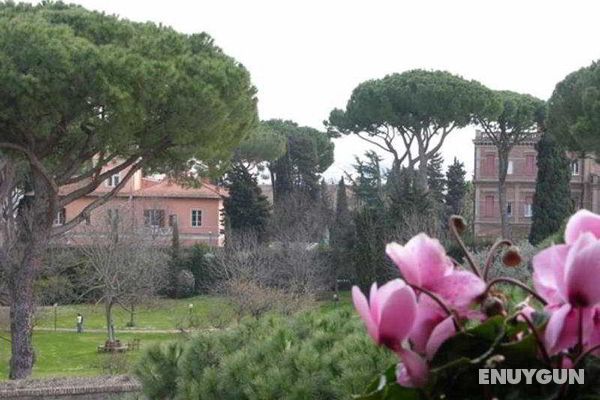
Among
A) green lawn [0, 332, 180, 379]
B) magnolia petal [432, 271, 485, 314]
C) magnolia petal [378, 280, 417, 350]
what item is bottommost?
green lawn [0, 332, 180, 379]

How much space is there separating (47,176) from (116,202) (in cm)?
1679

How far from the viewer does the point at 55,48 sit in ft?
46.7

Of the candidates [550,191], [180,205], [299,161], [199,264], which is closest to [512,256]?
[199,264]

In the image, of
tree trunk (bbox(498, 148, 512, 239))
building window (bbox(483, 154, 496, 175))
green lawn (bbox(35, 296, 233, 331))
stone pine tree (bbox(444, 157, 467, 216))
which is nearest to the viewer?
green lawn (bbox(35, 296, 233, 331))

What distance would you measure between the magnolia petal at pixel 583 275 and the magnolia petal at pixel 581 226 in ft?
0.36

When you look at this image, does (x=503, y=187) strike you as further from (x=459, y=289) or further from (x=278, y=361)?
(x=459, y=289)

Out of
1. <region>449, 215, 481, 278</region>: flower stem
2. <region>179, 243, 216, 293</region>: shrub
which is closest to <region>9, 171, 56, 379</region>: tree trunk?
<region>179, 243, 216, 293</region>: shrub

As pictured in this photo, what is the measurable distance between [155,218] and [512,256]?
109ft

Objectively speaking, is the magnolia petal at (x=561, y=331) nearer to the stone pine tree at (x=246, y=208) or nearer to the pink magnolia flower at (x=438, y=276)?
the pink magnolia flower at (x=438, y=276)

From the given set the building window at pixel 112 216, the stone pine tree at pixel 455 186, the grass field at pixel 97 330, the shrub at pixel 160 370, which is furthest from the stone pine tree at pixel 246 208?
the shrub at pixel 160 370

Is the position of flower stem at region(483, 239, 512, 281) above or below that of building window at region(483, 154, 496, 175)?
A: below

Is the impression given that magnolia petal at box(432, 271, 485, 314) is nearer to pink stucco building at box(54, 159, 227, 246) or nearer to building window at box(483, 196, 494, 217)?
pink stucco building at box(54, 159, 227, 246)

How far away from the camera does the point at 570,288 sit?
106cm

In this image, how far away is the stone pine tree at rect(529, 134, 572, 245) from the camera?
30.5 m
